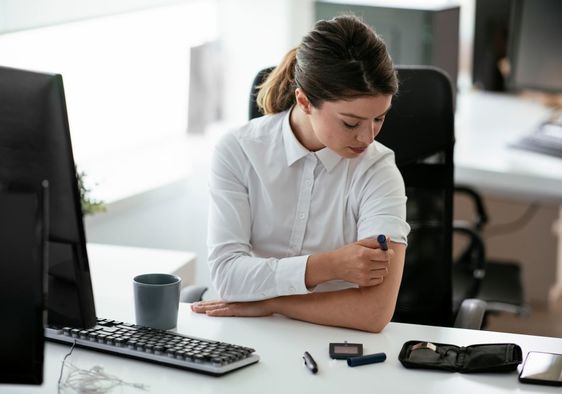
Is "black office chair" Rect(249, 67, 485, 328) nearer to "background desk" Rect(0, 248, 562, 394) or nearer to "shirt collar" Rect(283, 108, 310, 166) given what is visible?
"shirt collar" Rect(283, 108, 310, 166)

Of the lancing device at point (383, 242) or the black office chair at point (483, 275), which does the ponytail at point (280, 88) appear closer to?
the lancing device at point (383, 242)

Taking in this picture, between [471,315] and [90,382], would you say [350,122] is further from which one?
[90,382]

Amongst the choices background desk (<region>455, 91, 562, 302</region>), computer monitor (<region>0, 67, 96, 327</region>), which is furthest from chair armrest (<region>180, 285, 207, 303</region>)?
background desk (<region>455, 91, 562, 302</region>)

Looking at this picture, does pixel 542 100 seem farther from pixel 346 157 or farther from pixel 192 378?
pixel 192 378

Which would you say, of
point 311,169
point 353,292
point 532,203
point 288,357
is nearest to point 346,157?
point 311,169

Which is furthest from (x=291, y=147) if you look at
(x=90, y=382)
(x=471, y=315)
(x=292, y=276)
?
(x=90, y=382)

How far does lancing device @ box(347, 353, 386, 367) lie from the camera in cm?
171

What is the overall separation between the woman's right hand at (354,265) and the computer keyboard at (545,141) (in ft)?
5.53

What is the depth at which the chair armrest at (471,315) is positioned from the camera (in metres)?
2.17

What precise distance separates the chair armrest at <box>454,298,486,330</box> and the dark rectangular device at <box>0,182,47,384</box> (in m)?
1.08

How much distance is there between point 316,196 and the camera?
211 cm

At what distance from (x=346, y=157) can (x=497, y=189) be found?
143cm

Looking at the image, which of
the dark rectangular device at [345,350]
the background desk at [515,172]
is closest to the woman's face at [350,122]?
the dark rectangular device at [345,350]

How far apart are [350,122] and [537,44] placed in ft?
6.80
